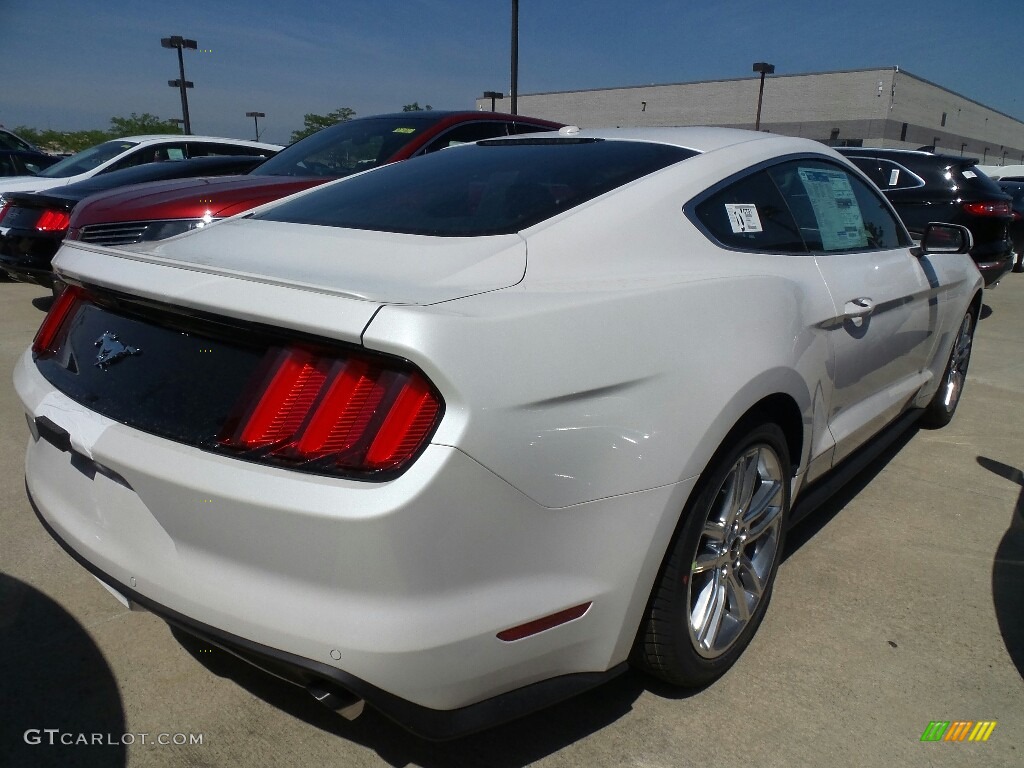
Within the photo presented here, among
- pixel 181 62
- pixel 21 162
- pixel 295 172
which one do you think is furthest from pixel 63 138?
pixel 295 172

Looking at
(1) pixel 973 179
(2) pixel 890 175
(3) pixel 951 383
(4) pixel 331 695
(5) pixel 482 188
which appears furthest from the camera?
(2) pixel 890 175

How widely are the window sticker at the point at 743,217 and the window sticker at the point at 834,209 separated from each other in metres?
0.43

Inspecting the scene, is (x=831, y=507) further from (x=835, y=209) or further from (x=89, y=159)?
(x=89, y=159)

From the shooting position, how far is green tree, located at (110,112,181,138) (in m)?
37.6

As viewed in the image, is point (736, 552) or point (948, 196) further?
point (948, 196)

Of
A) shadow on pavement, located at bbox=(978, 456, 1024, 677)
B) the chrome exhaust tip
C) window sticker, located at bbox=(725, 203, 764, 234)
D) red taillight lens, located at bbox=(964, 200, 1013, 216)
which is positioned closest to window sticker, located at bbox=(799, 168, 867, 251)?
window sticker, located at bbox=(725, 203, 764, 234)

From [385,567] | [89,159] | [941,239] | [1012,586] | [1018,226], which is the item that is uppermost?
[89,159]

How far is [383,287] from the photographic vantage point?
5.05 feet

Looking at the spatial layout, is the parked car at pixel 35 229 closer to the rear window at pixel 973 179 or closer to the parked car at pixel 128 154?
the parked car at pixel 128 154

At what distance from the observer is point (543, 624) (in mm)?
1618

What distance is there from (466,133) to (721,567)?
443cm

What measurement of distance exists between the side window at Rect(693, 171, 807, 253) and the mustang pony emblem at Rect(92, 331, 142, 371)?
1502 mm

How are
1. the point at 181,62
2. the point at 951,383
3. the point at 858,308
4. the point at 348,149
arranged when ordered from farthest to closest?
the point at 181,62, the point at 348,149, the point at 951,383, the point at 858,308

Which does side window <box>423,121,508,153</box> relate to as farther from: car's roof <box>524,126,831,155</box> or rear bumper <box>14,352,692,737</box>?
rear bumper <box>14,352,692,737</box>
